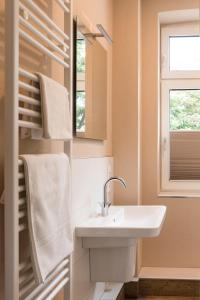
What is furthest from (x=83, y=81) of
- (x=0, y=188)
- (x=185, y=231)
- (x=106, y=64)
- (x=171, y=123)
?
(x=185, y=231)

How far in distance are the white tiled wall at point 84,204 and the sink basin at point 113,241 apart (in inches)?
2.1

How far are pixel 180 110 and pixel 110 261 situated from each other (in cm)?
189

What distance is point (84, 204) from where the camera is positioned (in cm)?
265

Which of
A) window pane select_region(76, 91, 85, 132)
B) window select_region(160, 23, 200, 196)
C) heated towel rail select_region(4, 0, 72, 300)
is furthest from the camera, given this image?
window select_region(160, 23, 200, 196)

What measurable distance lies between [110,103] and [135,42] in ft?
1.80

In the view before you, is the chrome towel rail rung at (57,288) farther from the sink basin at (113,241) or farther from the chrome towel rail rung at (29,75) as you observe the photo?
the chrome towel rail rung at (29,75)

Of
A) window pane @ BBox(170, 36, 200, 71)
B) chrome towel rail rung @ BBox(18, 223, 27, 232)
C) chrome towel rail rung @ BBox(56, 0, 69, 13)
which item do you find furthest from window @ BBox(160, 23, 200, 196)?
chrome towel rail rung @ BBox(18, 223, 27, 232)

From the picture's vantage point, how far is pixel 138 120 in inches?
146

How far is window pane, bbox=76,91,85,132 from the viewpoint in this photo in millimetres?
2561

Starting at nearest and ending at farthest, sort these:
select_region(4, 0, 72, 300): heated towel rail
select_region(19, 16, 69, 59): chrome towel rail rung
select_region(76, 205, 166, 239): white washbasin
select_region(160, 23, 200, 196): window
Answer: select_region(4, 0, 72, 300): heated towel rail → select_region(19, 16, 69, 59): chrome towel rail rung → select_region(76, 205, 166, 239): white washbasin → select_region(160, 23, 200, 196): window

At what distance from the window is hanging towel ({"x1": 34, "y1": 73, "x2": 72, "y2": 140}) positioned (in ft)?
7.42

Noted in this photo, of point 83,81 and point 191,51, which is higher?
point 191,51

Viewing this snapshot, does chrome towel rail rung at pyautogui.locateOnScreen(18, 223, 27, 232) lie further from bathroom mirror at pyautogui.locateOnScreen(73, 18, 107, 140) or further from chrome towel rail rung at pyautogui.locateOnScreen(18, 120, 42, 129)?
bathroom mirror at pyautogui.locateOnScreen(73, 18, 107, 140)

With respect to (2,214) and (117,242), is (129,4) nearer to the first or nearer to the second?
(117,242)
